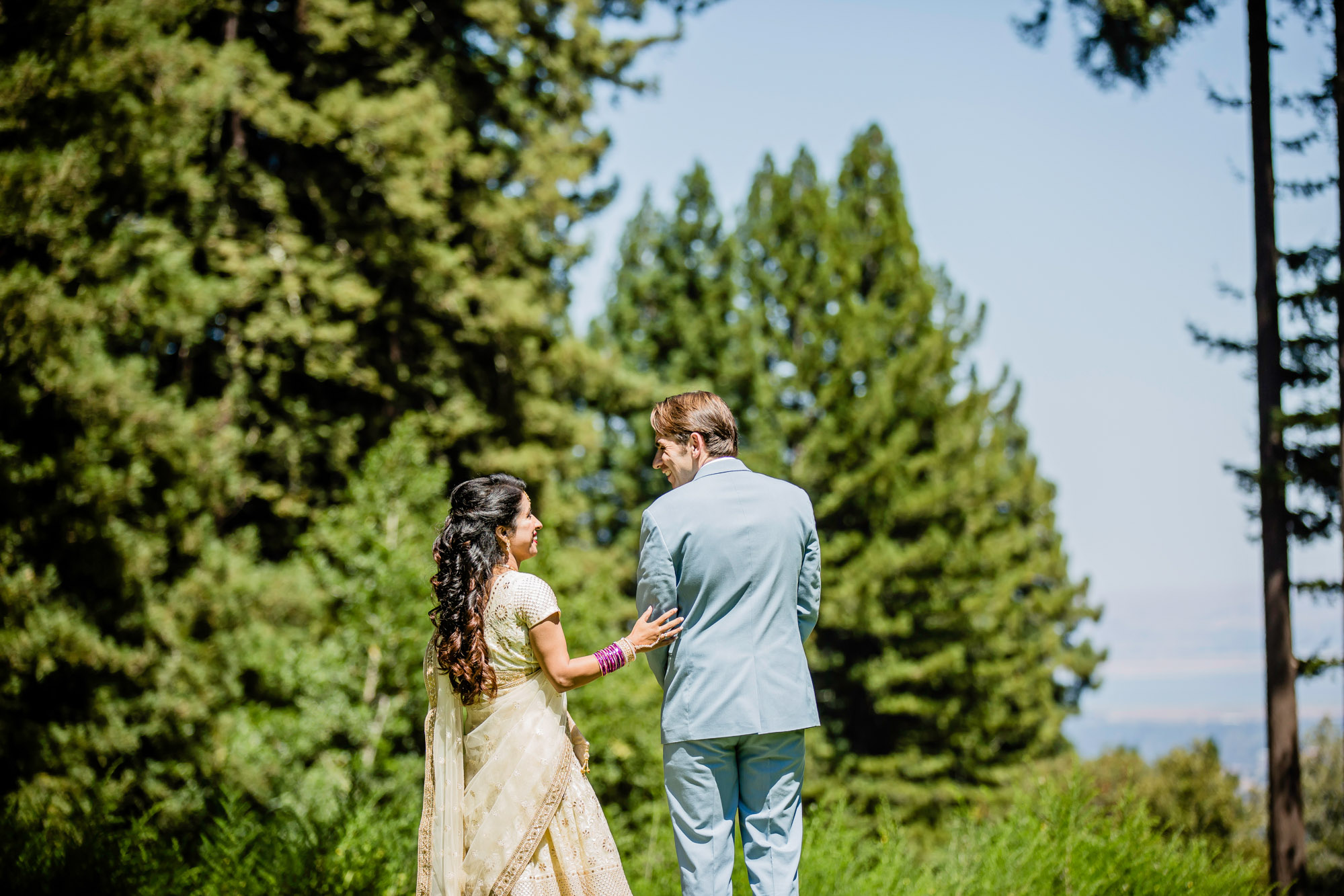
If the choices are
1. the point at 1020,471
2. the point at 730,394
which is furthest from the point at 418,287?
the point at 1020,471

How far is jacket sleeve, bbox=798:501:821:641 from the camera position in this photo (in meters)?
2.75

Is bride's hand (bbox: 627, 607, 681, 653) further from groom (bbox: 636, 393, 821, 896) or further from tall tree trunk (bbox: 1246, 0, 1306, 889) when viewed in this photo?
tall tree trunk (bbox: 1246, 0, 1306, 889)

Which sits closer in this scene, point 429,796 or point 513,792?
point 513,792

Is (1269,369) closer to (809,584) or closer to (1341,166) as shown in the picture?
(1341,166)

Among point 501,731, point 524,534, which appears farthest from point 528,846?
point 524,534

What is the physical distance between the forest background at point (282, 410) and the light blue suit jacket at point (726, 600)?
194cm

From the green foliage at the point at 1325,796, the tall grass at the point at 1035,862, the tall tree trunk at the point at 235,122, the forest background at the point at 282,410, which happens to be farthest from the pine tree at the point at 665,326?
the tall grass at the point at 1035,862

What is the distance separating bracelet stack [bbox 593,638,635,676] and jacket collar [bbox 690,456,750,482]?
0.50 meters

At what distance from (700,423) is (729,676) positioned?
71 centimetres

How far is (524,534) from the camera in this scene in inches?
Result: 117

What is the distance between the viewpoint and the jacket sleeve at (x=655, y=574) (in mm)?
2545

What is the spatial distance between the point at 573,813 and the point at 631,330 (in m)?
24.0

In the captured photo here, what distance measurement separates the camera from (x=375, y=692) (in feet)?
29.6

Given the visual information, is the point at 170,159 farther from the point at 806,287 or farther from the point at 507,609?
the point at 806,287
